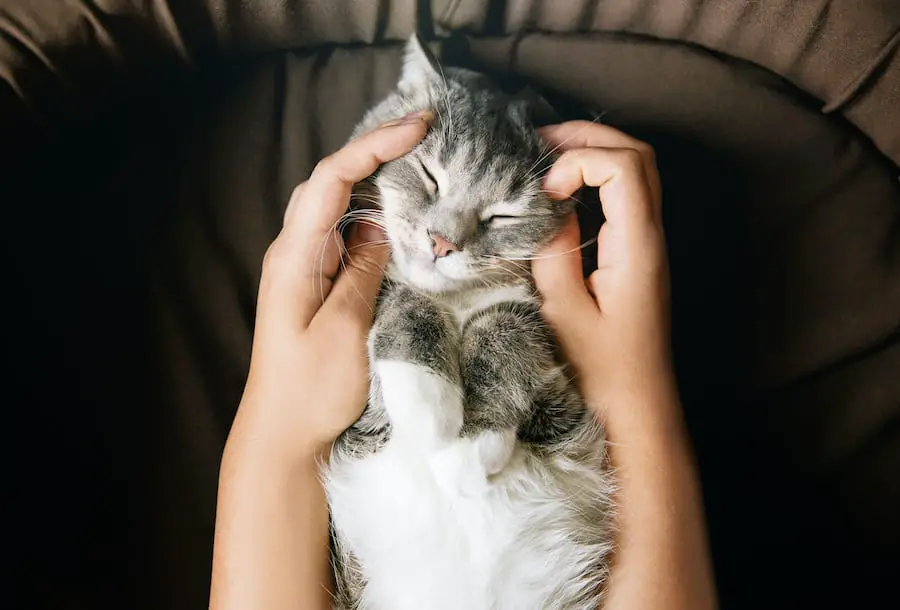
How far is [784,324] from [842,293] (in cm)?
13

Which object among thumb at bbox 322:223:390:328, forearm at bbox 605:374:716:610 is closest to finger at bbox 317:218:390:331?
thumb at bbox 322:223:390:328

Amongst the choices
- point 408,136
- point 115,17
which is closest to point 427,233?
point 408,136

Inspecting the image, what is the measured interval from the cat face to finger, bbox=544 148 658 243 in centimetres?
7

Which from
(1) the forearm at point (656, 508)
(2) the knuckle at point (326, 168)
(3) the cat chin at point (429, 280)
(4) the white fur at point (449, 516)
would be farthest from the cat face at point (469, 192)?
(1) the forearm at point (656, 508)

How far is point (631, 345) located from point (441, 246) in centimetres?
39

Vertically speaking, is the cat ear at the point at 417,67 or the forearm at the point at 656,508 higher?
the cat ear at the point at 417,67

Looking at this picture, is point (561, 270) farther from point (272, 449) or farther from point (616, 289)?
point (272, 449)

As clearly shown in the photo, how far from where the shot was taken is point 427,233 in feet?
3.34

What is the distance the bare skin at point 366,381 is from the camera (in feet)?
3.16

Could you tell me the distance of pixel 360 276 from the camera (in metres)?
1.08

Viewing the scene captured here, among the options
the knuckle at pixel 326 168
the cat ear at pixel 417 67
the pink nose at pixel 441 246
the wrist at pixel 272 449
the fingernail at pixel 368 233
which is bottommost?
the wrist at pixel 272 449

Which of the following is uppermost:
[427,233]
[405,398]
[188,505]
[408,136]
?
[408,136]

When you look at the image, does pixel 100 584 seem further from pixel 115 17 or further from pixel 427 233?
pixel 115 17

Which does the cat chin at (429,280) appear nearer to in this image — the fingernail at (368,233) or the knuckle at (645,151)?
the fingernail at (368,233)
